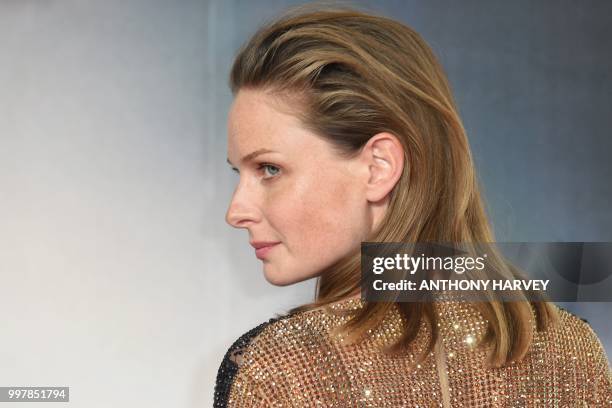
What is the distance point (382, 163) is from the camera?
40.3 inches

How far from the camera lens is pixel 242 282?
226 cm

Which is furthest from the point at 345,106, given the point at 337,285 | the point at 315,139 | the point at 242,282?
the point at 242,282

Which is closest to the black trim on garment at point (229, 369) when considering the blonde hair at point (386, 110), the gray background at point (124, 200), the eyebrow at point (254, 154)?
the blonde hair at point (386, 110)

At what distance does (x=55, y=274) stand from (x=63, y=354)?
20 cm

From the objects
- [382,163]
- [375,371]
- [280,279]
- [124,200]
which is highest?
[124,200]

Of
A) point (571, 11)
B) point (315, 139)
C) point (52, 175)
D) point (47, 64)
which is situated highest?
point (571, 11)

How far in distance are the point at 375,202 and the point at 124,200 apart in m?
1.28

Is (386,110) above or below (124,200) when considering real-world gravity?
below

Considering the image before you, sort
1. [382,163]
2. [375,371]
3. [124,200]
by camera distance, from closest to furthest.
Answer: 1. [375,371]
2. [382,163]
3. [124,200]

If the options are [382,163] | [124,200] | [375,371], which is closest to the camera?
[375,371]

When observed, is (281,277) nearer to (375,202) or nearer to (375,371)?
(375,202)

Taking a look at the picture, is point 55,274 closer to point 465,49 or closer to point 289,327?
point 465,49

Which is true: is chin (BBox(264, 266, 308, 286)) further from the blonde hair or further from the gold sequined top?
the gold sequined top

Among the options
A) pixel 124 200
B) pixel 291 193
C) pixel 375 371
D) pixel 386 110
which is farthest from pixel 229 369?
pixel 124 200
